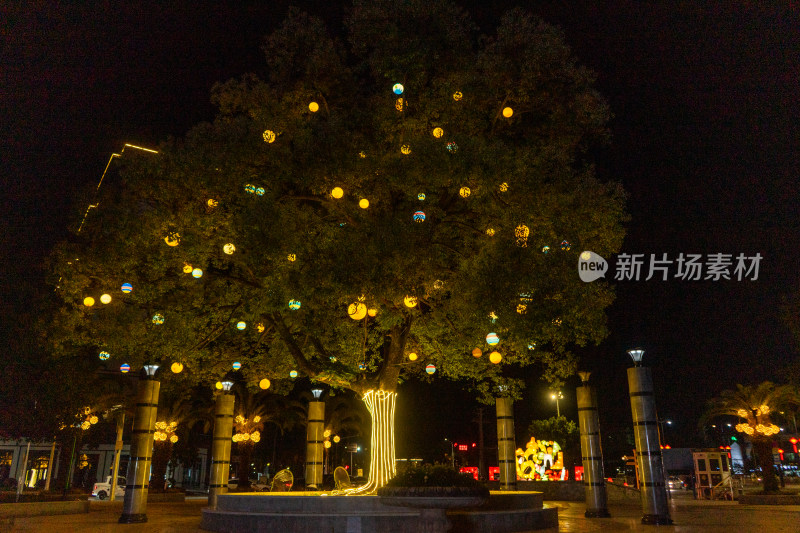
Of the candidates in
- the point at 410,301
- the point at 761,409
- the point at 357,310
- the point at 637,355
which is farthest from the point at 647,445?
the point at 761,409

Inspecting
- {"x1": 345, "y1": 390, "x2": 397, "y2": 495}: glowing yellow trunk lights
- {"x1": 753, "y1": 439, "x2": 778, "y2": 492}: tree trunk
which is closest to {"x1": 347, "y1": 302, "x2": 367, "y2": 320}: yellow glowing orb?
{"x1": 345, "y1": 390, "x2": 397, "y2": 495}: glowing yellow trunk lights

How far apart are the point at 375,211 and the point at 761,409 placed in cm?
2697

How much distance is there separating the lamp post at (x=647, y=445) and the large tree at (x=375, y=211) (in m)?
2.03

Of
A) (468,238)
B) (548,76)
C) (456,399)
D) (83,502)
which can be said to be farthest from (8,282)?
(456,399)

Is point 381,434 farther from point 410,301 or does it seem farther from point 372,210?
point 372,210

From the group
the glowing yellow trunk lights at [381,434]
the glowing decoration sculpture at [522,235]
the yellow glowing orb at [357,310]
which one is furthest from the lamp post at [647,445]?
the yellow glowing orb at [357,310]

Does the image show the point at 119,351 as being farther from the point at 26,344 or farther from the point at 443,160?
the point at 443,160

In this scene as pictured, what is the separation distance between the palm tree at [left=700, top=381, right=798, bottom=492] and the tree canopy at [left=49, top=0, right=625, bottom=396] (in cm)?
2017

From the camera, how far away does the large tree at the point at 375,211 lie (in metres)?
13.2

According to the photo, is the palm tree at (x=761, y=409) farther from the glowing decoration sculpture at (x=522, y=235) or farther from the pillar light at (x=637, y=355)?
the glowing decoration sculpture at (x=522, y=235)

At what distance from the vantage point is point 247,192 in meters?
14.0

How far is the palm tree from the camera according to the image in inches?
1178

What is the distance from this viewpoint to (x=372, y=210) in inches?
590

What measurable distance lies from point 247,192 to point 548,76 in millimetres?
8342
